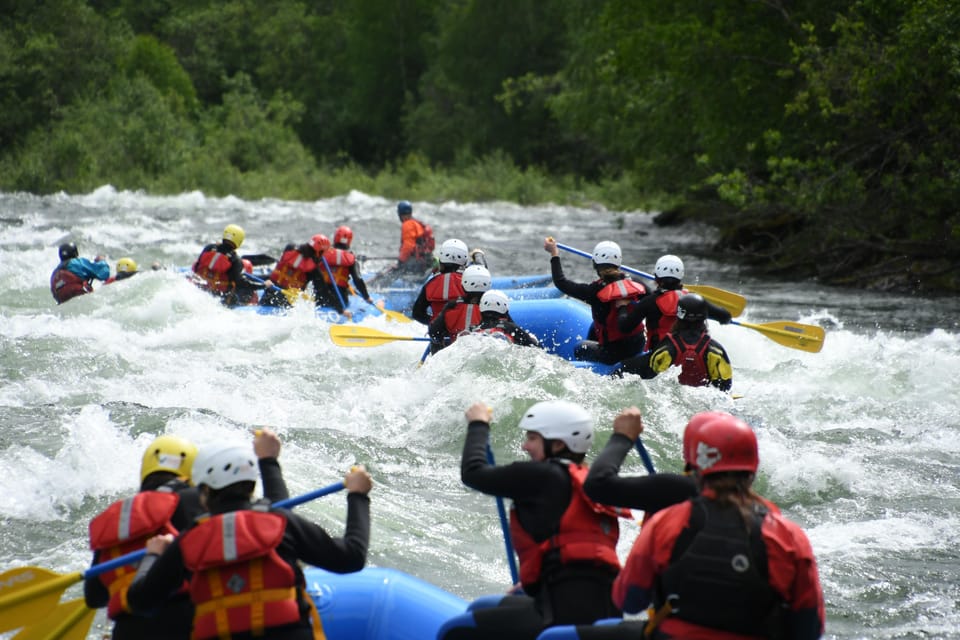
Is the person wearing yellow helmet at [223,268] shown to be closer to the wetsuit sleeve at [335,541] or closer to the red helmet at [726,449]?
the wetsuit sleeve at [335,541]

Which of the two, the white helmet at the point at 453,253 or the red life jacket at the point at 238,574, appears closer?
the red life jacket at the point at 238,574

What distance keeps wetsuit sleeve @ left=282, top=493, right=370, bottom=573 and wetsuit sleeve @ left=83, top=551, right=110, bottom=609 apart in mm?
715

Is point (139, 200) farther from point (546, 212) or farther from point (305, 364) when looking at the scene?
point (305, 364)

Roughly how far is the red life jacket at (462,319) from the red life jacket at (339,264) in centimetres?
391

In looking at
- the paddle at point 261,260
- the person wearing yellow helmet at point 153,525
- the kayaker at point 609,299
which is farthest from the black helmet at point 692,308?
the paddle at point 261,260

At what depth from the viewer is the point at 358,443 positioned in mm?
8055

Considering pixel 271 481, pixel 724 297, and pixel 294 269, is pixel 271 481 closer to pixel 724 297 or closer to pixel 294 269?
pixel 724 297

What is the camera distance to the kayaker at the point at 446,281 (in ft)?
31.5

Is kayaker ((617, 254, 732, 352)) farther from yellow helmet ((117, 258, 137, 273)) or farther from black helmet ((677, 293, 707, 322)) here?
yellow helmet ((117, 258, 137, 273))

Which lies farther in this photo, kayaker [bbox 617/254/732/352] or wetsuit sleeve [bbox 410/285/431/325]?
wetsuit sleeve [bbox 410/285/431/325]

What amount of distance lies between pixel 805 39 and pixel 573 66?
12.7 m

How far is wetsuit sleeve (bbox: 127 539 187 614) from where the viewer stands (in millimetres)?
3445

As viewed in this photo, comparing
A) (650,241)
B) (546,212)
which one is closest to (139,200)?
(546,212)

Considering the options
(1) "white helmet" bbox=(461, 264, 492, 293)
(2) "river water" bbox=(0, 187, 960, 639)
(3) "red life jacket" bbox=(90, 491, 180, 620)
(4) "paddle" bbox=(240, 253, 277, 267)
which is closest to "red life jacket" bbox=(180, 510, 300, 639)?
(3) "red life jacket" bbox=(90, 491, 180, 620)
